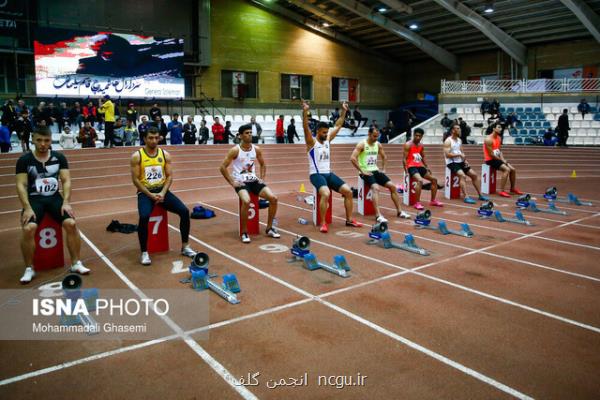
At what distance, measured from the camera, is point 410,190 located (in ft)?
30.3

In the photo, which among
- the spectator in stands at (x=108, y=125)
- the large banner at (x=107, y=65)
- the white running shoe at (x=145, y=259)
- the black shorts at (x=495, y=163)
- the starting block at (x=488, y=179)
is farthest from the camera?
the large banner at (x=107, y=65)

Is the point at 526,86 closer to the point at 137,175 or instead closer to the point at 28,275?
the point at 137,175

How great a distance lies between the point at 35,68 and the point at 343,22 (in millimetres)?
15720

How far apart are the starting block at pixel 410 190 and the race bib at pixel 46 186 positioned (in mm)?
6430

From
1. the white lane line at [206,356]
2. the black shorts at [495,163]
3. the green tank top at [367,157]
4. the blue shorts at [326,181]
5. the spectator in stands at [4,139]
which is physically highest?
the spectator in stands at [4,139]

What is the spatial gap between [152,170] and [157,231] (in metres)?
0.79

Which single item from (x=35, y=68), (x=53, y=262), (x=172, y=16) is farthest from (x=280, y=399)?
(x=172, y=16)

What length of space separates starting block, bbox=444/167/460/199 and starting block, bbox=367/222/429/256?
14.5ft

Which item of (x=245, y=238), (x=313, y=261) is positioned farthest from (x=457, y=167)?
(x=313, y=261)

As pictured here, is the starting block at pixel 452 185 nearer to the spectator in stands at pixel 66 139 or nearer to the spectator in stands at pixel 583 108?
the spectator in stands at pixel 66 139

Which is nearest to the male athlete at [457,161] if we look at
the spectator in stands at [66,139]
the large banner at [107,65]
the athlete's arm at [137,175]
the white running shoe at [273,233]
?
the white running shoe at [273,233]

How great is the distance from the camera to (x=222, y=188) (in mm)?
11523

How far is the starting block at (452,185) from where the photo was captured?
994cm

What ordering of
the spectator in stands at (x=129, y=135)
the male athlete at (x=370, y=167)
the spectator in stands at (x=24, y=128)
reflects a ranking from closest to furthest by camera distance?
the male athlete at (x=370, y=167)
the spectator in stands at (x=24, y=128)
the spectator in stands at (x=129, y=135)
